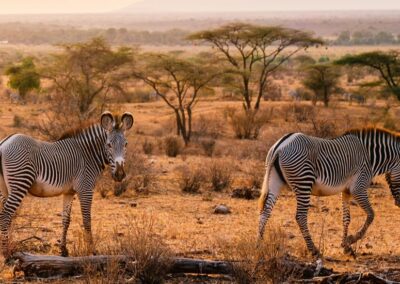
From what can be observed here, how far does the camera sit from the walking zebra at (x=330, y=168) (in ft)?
27.7

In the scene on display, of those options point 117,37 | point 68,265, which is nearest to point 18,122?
point 68,265

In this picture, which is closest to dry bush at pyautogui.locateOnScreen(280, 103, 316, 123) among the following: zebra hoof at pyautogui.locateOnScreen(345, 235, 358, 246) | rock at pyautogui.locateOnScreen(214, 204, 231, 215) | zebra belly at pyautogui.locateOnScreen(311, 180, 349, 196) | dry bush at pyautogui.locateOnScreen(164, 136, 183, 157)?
dry bush at pyautogui.locateOnScreen(164, 136, 183, 157)

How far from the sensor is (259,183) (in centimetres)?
1412

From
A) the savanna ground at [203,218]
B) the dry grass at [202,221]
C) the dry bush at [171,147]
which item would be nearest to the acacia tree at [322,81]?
the savanna ground at [203,218]

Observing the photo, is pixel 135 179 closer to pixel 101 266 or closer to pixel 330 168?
pixel 330 168

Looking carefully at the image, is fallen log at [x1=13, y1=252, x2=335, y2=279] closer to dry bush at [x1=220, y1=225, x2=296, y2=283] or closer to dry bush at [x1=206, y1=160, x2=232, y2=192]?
dry bush at [x1=220, y1=225, x2=296, y2=283]

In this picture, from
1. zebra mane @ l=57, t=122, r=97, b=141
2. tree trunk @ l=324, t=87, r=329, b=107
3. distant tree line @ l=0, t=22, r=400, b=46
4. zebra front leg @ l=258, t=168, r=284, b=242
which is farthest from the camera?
distant tree line @ l=0, t=22, r=400, b=46

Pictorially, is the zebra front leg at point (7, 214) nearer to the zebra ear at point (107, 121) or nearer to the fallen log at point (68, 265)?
the fallen log at point (68, 265)

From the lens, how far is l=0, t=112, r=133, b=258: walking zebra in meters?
7.45

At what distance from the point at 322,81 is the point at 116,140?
85.6 feet

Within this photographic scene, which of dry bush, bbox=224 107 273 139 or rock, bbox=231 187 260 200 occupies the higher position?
rock, bbox=231 187 260 200

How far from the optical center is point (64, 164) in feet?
26.0

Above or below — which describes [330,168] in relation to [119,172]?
below

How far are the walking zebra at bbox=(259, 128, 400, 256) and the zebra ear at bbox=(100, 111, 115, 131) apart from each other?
1939mm
